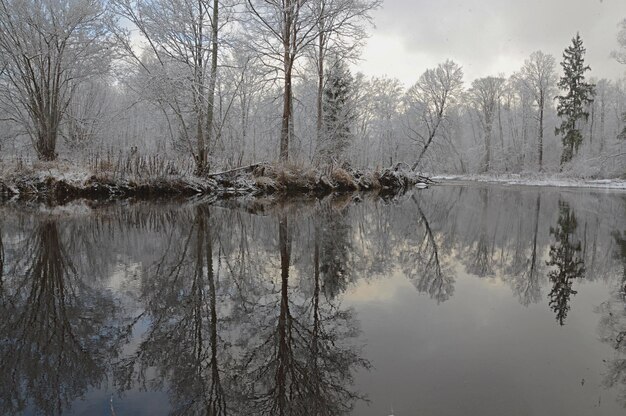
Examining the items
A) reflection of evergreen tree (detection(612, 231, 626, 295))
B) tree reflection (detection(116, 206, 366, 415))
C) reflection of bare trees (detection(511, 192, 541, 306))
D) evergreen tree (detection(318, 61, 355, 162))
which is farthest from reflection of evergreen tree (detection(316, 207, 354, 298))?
evergreen tree (detection(318, 61, 355, 162))

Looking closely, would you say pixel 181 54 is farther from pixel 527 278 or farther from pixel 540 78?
pixel 540 78

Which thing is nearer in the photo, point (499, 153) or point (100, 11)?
point (100, 11)

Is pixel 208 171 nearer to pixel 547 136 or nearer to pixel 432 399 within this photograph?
pixel 432 399

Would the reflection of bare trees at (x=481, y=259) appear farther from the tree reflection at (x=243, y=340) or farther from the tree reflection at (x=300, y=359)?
the tree reflection at (x=300, y=359)

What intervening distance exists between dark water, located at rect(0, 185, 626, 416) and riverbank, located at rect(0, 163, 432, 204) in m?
7.42

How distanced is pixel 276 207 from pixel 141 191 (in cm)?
606

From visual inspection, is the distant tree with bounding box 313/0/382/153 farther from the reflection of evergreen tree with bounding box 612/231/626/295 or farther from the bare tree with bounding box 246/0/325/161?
the reflection of evergreen tree with bounding box 612/231/626/295

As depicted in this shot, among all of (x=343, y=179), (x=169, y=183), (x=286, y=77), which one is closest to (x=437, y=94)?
(x=343, y=179)

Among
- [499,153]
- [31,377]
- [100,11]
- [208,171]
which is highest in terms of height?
[100,11]

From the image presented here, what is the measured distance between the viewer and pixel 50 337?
2670mm

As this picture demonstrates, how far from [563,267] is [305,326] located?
144 inches

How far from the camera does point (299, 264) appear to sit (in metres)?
4.80

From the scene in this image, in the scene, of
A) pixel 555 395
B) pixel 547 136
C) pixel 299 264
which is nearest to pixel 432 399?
pixel 555 395

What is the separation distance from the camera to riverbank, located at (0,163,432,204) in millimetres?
12578
